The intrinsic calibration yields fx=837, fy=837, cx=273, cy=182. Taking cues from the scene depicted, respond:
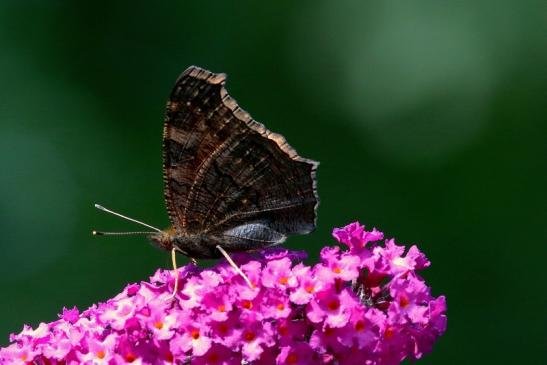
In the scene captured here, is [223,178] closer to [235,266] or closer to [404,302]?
[235,266]

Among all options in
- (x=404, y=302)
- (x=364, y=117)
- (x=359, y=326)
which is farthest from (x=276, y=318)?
(x=364, y=117)

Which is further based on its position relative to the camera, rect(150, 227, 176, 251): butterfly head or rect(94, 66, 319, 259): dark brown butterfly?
rect(150, 227, 176, 251): butterfly head

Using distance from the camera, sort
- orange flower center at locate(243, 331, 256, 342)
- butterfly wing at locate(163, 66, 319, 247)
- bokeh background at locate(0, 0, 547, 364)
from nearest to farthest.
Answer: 1. orange flower center at locate(243, 331, 256, 342)
2. butterfly wing at locate(163, 66, 319, 247)
3. bokeh background at locate(0, 0, 547, 364)

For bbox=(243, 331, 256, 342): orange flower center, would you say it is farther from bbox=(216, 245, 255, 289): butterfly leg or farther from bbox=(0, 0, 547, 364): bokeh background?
bbox=(0, 0, 547, 364): bokeh background

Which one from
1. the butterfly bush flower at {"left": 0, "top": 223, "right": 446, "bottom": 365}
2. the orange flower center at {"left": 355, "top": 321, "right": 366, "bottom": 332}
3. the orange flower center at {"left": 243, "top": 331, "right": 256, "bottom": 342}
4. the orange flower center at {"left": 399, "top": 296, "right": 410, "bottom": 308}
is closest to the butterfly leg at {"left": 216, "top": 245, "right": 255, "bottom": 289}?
the butterfly bush flower at {"left": 0, "top": 223, "right": 446, "bottom": 365}

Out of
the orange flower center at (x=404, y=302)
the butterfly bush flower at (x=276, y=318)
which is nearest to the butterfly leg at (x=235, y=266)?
the butterfly bush flower at (x=276, y=318)

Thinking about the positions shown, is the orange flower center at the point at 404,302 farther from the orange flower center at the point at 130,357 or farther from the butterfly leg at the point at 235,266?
the orange flower center at the point at 130,357
